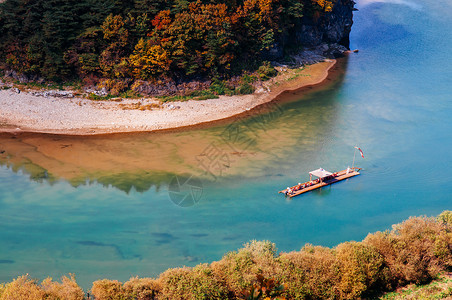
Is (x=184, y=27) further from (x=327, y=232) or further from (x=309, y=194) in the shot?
(x=327, y=232)

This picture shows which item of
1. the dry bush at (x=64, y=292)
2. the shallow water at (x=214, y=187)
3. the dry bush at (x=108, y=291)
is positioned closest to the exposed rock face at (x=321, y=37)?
the shallow water at (x=214, y=187)

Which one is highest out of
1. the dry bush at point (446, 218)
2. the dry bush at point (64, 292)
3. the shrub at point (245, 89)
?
the shrub at point (245, 89)

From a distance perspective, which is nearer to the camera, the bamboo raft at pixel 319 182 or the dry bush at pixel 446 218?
the dry bush at pixel 446 218

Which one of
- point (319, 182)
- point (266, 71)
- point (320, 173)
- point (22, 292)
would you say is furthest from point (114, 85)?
point (22, 292)

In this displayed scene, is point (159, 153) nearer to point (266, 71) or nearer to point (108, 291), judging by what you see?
point (108, 291)

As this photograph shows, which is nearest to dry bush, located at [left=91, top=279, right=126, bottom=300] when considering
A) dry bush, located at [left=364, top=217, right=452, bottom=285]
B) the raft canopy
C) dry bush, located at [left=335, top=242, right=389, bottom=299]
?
dry bush, located at [left=335, top=242, right=389, bottom=299]

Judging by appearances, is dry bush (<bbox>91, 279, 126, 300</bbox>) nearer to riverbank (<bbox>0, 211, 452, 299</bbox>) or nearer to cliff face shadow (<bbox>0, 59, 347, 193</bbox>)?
riverbank (<bbox>0, 211, 452, 299</bbox>)

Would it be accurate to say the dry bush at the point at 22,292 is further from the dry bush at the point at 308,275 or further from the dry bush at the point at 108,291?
the dry bush at the point at 308,275
